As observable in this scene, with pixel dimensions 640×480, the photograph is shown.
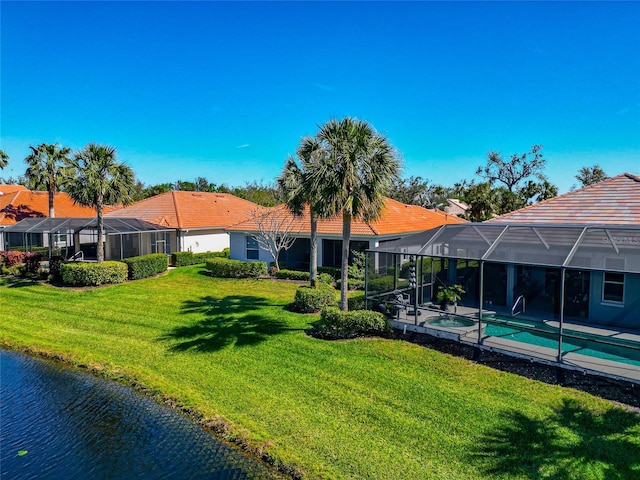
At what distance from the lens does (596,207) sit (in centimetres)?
1491

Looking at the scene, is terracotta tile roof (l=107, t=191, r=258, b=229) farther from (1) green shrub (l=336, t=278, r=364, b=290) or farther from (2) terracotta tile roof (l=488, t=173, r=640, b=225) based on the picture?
(2) terracotta tile roof (l=488, t=173, r=640, b=225)

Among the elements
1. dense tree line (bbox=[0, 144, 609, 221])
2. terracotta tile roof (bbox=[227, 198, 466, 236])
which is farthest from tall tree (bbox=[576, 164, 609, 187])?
terracotta tile roof (bbox=[227, 198, 466, 236])

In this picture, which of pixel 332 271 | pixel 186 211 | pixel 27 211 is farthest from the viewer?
pixel 27 211

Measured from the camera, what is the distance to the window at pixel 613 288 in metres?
12.8

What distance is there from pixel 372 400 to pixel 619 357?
570cm

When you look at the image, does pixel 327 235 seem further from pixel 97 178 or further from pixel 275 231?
pixel 97 178

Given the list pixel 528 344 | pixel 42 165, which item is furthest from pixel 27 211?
pixel 528 344

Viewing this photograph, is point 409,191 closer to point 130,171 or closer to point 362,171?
point 130,171

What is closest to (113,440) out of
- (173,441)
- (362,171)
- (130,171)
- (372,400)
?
(173,441)

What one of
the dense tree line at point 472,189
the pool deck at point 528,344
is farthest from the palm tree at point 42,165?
the pool deck at point 528,344

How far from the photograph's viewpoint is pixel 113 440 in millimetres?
7684

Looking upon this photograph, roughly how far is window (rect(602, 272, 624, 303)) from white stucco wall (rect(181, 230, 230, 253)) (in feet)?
80.3

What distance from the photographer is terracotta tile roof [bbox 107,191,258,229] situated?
29.5 m

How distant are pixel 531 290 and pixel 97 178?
1972cm
